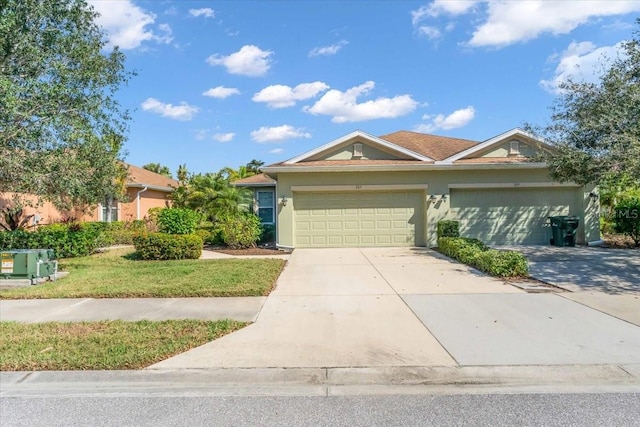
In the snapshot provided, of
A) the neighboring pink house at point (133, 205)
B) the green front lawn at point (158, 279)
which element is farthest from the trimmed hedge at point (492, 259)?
the neighboring pink house at point (133, 205)

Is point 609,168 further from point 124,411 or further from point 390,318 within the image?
point 124,411

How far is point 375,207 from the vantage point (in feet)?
50.1

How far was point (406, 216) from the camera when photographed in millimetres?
15320

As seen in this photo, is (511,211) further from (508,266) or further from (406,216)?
(508,266)

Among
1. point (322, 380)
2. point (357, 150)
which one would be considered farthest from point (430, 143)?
point (322, 380)

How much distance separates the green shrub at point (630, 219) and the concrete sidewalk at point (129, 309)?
14365 mm

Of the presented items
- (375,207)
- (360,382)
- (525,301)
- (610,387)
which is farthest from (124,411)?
(375,207)

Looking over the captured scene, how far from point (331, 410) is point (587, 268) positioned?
360 inches

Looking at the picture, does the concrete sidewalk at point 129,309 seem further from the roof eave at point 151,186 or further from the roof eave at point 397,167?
the roof eave at point 151,186

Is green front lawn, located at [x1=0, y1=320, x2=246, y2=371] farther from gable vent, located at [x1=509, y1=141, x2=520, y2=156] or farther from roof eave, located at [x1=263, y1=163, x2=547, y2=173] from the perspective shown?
gable vent, located at [x1=509, y1=141, x2=520, y2=156]

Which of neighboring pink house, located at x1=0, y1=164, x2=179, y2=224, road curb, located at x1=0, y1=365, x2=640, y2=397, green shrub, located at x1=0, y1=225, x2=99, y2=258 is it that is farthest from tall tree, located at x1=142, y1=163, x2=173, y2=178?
road curb, located at x1=0, y1=365, x2=640, y2=397

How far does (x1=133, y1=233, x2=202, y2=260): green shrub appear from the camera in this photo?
12406 mm

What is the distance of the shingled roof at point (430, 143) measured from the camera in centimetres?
1756

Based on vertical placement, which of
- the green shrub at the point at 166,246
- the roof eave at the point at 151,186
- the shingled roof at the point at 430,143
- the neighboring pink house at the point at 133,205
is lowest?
the green shrub at the point at 166,246
